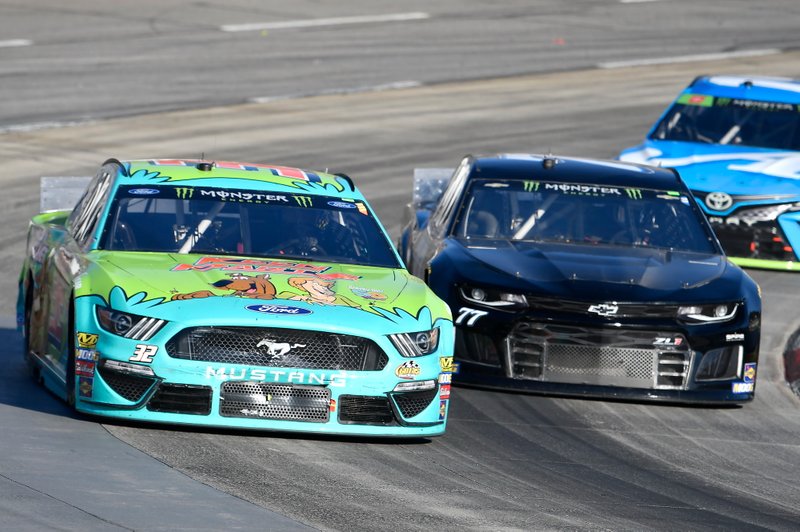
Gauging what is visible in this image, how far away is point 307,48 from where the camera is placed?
100 feet

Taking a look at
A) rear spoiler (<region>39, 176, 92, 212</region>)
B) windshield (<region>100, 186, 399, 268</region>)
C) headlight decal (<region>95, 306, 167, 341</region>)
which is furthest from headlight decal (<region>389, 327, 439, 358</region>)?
rear spoiler (<region>39, 176, 92, 212</region>)

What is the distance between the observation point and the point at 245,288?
8594 millimetres

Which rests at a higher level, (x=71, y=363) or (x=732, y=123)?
(x=732, y=123)

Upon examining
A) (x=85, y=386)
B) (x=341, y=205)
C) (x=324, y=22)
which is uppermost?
(x=341, y=205)

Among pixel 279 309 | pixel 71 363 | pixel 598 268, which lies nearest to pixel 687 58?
pixel 598 268

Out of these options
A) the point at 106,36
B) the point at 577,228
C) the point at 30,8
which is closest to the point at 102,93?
the point at 106,36

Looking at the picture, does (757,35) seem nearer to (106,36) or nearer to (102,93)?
(106,36)

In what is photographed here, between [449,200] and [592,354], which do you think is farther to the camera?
[449,200]

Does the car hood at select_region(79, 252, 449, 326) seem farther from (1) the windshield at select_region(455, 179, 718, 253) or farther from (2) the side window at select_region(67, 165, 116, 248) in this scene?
(1) the windshield at select_region(455, 179, 718, 253)

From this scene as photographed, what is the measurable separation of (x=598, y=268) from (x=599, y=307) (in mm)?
569

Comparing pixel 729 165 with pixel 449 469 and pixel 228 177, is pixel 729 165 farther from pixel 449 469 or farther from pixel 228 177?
pixel 449 469

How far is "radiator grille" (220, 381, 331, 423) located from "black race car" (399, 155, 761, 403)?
2.01 meters

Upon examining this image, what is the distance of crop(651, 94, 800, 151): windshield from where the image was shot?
16797 mm

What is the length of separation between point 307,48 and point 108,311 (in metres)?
22.7
